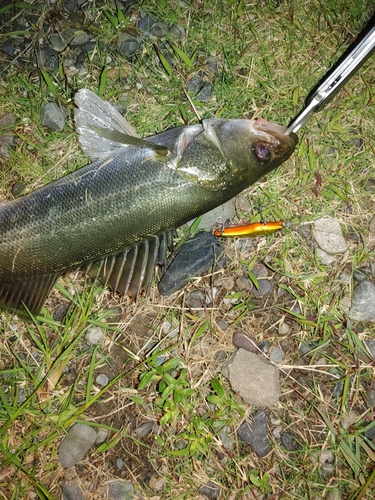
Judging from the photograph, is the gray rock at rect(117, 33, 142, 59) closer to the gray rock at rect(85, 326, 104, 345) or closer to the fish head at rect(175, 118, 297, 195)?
the fish head at rect(175, 118, 297, 195)

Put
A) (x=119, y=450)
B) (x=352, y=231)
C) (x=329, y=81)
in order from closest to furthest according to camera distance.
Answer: (x=329, y=81) → (x=119, y=450) → (x=352, y=231)

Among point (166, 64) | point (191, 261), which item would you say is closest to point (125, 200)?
point (191, 261)

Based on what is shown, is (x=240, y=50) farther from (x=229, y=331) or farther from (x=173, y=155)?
(x=229, y=331)

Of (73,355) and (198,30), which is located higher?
(198,30)

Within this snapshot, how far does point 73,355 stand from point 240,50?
3261 millimetres

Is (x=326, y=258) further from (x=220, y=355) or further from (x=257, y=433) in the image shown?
(x=257, y=433)

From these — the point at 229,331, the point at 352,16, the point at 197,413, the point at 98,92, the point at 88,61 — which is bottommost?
the point at 197,413

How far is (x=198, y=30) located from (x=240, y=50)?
452 mm

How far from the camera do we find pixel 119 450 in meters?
3.11

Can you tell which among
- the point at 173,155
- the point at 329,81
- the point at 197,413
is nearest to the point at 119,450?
the point at 197,413

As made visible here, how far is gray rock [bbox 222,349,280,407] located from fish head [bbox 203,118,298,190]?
152 cm

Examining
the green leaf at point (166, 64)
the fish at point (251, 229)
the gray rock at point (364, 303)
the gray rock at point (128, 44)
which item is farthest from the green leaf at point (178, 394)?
the gray rock at point (128, 44)

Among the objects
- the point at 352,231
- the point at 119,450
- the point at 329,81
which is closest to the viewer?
the point at 329,81

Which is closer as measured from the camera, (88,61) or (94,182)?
(94,182)
